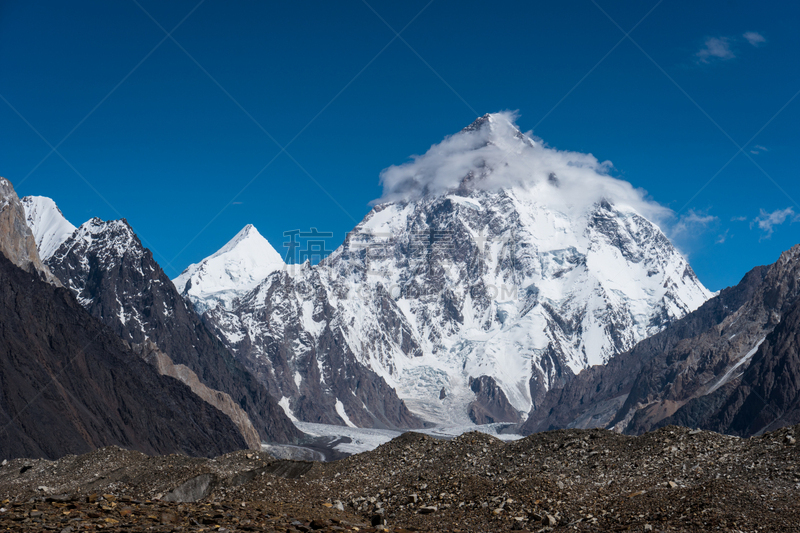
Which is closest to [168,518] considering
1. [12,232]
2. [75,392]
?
[75,392]

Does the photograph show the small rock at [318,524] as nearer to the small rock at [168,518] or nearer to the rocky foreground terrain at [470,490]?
the rocky foreground terrain at [470,490]

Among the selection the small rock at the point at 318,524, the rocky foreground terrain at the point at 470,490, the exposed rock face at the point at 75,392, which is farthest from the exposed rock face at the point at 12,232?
the small rock at the point at 318,524

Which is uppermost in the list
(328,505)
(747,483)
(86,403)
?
(86,403)

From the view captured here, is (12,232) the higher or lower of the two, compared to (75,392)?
higher

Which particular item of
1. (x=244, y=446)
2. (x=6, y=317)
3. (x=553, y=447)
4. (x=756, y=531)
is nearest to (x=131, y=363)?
(x=244, y=446)

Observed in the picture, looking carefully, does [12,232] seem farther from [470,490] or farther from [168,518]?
[168,518]

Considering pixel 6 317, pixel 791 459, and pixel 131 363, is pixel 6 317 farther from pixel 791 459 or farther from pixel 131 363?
pixel 791 459
